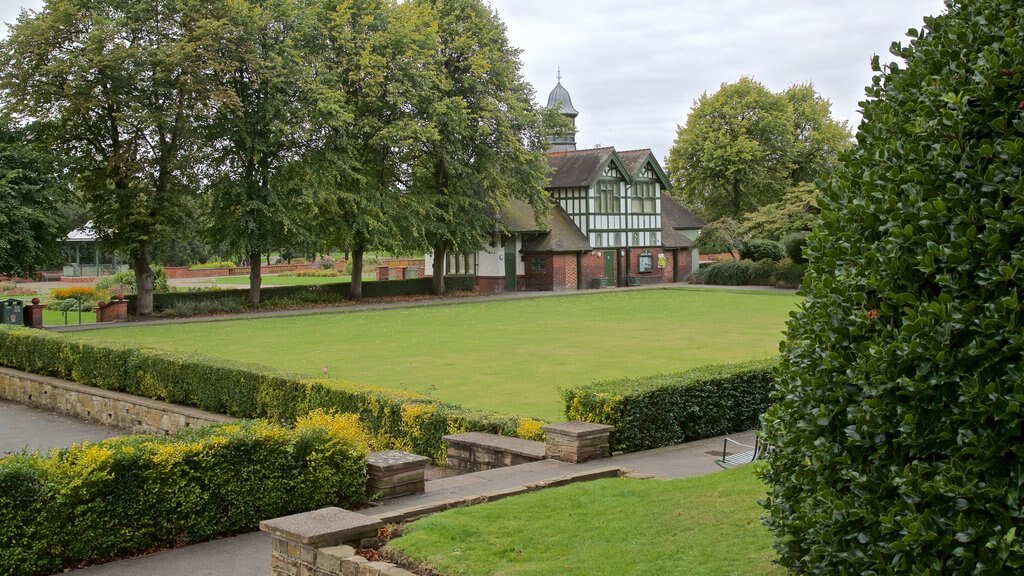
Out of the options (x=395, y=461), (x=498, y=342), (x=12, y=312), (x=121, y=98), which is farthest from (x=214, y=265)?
(x=395, y=461)

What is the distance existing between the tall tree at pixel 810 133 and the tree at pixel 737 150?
1.66 meters

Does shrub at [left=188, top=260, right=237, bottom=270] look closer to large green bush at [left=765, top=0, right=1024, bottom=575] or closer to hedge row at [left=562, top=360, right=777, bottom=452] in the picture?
hedge row at [left=562, top=360, right=777, bottom=452]


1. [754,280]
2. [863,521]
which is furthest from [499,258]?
[863,521]

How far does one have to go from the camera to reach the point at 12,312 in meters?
29.8

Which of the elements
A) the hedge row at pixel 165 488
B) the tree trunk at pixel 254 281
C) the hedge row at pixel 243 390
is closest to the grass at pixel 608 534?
the hedge row at pixel 165 488

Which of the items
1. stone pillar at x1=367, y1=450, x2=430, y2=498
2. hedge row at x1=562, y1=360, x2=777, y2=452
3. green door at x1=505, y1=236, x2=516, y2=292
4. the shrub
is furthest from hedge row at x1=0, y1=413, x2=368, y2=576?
the shrub

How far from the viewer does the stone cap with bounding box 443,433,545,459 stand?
10945 millimetres

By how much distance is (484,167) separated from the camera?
44844 millimetres

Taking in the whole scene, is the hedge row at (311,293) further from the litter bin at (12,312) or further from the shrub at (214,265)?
the shrub at (214,265)

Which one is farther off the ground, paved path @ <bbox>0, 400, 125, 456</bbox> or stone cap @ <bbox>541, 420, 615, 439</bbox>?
stone cap @ <bbox>541, 420, 615, 439</bbox>

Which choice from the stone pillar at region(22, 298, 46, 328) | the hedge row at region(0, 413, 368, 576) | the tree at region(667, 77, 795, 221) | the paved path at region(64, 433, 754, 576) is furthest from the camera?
the tree at region(667, 77, 795, 221)

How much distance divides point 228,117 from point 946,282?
3475 cm

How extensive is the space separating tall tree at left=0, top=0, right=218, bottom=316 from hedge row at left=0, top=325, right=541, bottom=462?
11445 millimetres

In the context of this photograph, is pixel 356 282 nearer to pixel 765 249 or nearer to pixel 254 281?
pixel 254 281
